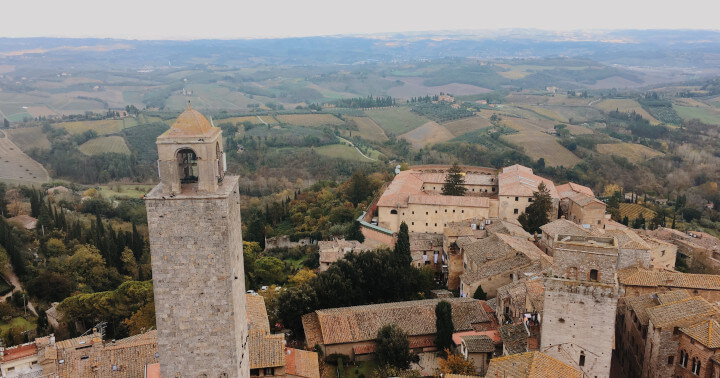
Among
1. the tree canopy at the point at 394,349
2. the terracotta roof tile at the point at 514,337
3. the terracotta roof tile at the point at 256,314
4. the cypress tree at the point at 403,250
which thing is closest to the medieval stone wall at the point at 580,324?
the terracotta roof tile at the point at 514,337

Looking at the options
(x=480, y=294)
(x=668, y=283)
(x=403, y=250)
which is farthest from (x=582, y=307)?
(x=403, y=250)

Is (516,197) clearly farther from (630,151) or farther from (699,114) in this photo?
(699,114)

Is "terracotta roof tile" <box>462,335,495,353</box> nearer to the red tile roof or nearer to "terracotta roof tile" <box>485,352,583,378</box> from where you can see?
"terracotta roof tile" <box>485,352,583,378</box>

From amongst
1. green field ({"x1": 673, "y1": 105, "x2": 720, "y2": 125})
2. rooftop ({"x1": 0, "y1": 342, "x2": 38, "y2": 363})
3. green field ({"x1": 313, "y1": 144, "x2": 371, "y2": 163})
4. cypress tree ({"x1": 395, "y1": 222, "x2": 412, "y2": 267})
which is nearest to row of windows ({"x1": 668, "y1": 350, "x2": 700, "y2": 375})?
cypress tree ({"x1": 395, "y1": 222, "x2": 412, "y2": 267})

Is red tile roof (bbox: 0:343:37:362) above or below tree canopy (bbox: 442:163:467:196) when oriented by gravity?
below

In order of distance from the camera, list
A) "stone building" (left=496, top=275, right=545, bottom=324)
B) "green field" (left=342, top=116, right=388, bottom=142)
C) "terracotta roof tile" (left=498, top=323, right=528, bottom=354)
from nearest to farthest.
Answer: "terracotta roof tile" (left=498, top=323, right=528, bottom=354), "stone building" (left=496, top=275, right=545, bottom=324), "green field" (left=342, top=116, right=388, bottom=142)

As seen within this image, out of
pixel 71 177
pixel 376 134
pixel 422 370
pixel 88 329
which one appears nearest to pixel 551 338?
pixel 422 370
